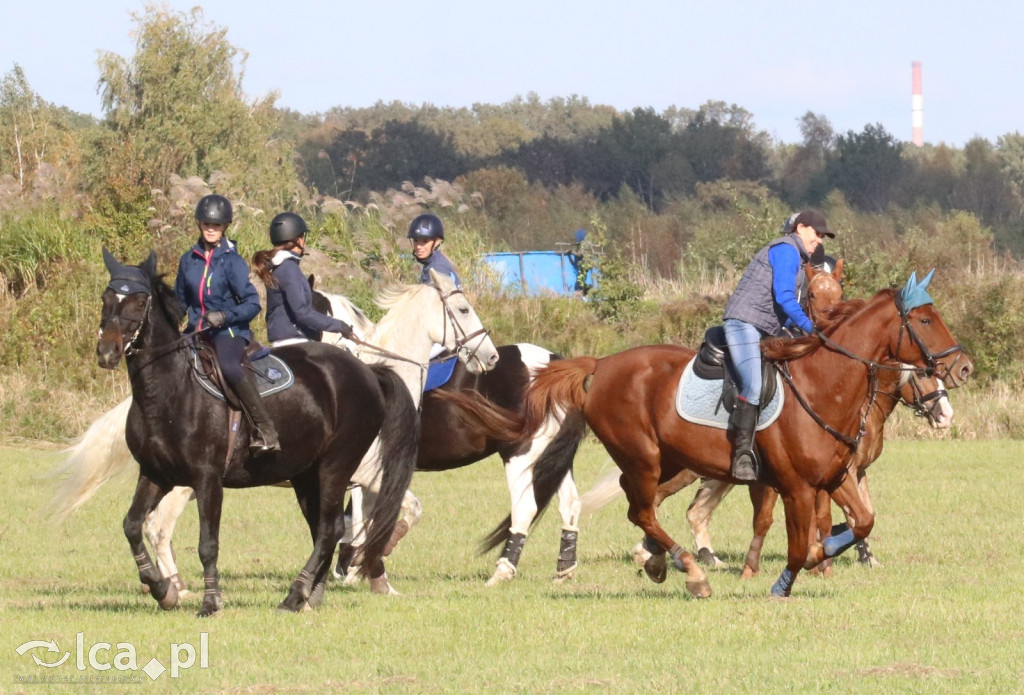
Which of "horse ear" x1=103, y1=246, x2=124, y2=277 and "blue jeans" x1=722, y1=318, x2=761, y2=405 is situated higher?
"horse ear" x1=103, y1=246, x2=124, y2=277

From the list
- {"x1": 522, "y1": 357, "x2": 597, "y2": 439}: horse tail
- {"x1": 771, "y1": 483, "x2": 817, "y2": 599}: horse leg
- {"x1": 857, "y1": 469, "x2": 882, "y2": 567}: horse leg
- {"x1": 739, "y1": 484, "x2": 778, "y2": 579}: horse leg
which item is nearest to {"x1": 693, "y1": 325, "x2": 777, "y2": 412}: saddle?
{"x1": 771, "y1": 483, "x2": 817, "y2": 599}: horse leg

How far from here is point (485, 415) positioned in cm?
1097

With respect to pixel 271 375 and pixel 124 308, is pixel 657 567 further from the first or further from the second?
pixel 124 308

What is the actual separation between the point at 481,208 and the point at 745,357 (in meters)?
44.2

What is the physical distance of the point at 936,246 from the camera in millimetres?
31797

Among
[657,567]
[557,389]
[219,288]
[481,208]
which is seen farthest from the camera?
[481,208]

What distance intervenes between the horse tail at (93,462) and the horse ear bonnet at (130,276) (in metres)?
1.90

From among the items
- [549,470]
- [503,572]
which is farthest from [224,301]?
[549,470]

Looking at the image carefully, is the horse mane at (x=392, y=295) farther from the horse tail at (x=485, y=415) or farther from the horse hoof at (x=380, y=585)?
the horse hoof at (x=380, y=585)

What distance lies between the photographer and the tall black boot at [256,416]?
29.5 feet

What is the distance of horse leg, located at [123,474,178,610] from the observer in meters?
8.94

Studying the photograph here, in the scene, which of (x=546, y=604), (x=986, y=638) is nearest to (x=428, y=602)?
(x=546, y=604)

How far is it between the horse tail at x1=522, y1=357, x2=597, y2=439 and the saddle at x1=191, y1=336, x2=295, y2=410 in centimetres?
204

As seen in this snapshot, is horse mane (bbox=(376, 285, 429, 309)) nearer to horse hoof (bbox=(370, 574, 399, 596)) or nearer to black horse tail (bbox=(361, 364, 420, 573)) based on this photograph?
black horse tail (bbox=(361, 364, 420, 573))
